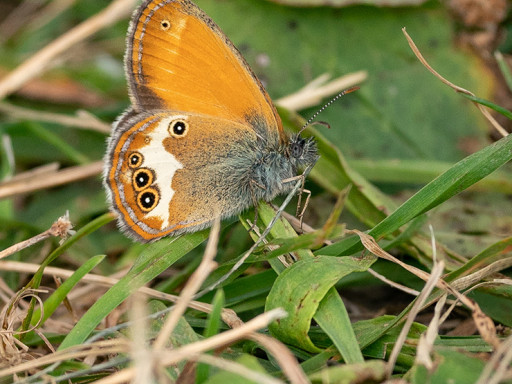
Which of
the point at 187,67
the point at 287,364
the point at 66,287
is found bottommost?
the point at 287,364

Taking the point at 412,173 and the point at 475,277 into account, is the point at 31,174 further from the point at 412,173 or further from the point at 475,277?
the point at 475,277

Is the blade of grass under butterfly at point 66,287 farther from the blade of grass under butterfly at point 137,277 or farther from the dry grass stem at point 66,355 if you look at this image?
the dry grass stem at point 66,355

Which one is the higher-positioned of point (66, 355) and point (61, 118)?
point (61, 118)

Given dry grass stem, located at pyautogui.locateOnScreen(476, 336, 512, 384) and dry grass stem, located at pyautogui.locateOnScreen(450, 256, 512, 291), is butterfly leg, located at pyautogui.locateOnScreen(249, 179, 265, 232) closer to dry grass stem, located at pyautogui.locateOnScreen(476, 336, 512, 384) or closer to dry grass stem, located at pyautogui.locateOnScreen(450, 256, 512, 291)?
dry grass stem, located at pyautogui.locateOnScreen(450, 256, 512, 291)

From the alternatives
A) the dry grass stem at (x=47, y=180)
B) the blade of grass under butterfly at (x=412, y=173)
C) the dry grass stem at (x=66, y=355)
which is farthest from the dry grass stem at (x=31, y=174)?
the blade of grass under butterfly at (x=412, y=173)

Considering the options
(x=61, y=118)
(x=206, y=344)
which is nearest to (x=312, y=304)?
(x=206, y=344)

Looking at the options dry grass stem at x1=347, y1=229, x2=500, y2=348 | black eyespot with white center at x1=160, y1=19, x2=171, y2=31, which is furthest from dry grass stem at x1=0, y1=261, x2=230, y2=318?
black eyespot with white center at x1=160, y1=19, x2=171, y2=31

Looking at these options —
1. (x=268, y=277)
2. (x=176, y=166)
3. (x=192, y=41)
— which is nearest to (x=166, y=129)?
(x=176, y=166)
